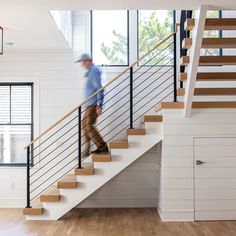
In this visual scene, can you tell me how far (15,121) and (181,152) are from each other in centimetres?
310

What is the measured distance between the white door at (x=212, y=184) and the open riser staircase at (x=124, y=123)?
68 centimetres

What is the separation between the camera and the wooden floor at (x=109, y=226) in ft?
15.9

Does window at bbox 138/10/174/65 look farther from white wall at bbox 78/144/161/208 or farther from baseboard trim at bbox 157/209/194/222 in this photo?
baseboard trim at bbox 157/209/194/222

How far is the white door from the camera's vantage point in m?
5.59

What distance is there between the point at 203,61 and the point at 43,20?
7.23ft

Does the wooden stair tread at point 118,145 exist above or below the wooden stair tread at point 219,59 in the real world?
below

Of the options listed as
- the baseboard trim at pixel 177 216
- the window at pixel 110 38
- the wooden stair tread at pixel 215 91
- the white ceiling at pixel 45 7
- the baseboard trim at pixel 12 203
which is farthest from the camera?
the window at pixel 110 38

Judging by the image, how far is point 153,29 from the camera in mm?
6934

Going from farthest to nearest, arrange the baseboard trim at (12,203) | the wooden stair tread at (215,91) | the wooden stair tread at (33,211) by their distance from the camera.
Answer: the baseboard trim at (12,203) < the wooden stair tread at (33,211) < the wooden stair tread at (215,91)

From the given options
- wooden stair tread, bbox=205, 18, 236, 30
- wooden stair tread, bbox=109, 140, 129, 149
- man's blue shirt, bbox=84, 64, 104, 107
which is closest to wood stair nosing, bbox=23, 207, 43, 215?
wooden stair tread, bbox=109, 140, 129, 149

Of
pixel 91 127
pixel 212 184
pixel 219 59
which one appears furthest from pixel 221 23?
pixel 91 127

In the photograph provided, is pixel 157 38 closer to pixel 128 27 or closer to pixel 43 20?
pixel 128 27

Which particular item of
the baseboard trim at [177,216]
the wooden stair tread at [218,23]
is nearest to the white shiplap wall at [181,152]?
the baseboard trim at [177,216]

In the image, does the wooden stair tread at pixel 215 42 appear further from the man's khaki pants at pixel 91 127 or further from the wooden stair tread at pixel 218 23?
the man's khaki pants at pixel 91 127
